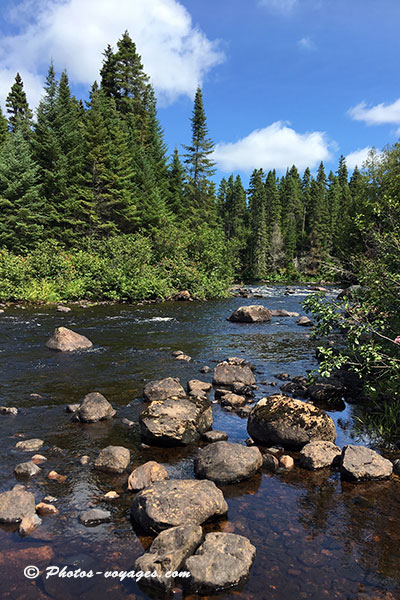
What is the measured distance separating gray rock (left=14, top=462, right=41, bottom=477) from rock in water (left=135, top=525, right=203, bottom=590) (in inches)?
106

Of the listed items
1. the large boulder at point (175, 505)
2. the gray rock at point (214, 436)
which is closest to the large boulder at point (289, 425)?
the gray rock at point (214, 436)

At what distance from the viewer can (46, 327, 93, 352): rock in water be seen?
14.8m

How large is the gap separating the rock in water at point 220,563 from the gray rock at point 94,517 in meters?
1.45

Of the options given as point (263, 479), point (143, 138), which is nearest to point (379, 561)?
point (263, 479)

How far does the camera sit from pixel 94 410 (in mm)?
8656

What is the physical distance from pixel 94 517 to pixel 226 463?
2.14 metres

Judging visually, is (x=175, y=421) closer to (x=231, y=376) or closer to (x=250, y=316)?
(x=231, y=376)

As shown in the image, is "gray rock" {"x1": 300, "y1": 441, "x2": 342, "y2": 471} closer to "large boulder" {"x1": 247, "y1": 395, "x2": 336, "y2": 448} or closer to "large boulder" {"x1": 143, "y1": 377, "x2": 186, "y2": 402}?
"large boulder" {"x1": 247, "y1": 395, "x2": 336, "y2": 448}

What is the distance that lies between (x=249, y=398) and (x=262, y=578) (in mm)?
6039

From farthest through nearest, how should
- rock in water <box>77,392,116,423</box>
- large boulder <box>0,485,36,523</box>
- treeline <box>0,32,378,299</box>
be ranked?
treeline <box>0,32,378,299</box>
rock in water <box>77,392,116,423</box>
large boulder <box>0,485,36,523</box>

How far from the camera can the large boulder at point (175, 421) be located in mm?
7547

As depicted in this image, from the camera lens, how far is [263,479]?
6586mm

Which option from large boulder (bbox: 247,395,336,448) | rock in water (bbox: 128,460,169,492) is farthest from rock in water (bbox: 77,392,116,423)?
large boulder (bbox: 247,395,336,448)

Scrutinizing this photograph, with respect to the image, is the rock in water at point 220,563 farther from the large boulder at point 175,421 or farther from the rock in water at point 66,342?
the rock in water at point 66,342
